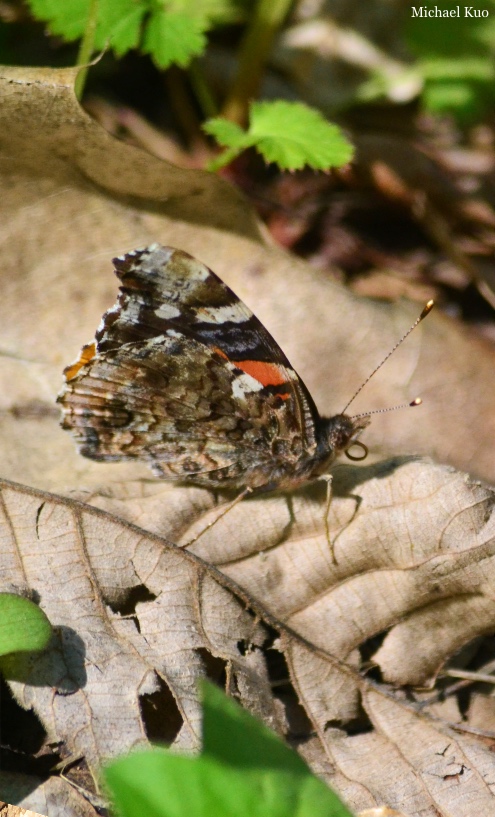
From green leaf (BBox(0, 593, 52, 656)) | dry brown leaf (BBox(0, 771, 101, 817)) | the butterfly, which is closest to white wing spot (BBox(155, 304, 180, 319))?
the butterfly

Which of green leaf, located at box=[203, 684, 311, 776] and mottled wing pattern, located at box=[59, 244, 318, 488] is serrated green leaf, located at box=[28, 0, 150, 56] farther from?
green leaf, located at box=[203, 684, 311, 776]

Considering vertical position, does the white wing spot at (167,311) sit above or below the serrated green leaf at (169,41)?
below

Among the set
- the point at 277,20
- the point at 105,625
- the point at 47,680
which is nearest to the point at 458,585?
the point at 105,625

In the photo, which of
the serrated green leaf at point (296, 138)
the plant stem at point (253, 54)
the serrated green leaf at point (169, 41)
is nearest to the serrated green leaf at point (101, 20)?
the serrated green leaf at point (169, 41)

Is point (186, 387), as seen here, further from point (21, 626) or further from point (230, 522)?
point (21, 626)

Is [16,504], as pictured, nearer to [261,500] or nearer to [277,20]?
[261,500]

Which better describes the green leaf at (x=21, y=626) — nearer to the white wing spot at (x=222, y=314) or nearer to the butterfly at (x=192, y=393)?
the butterfly at (x=192, y=393)
